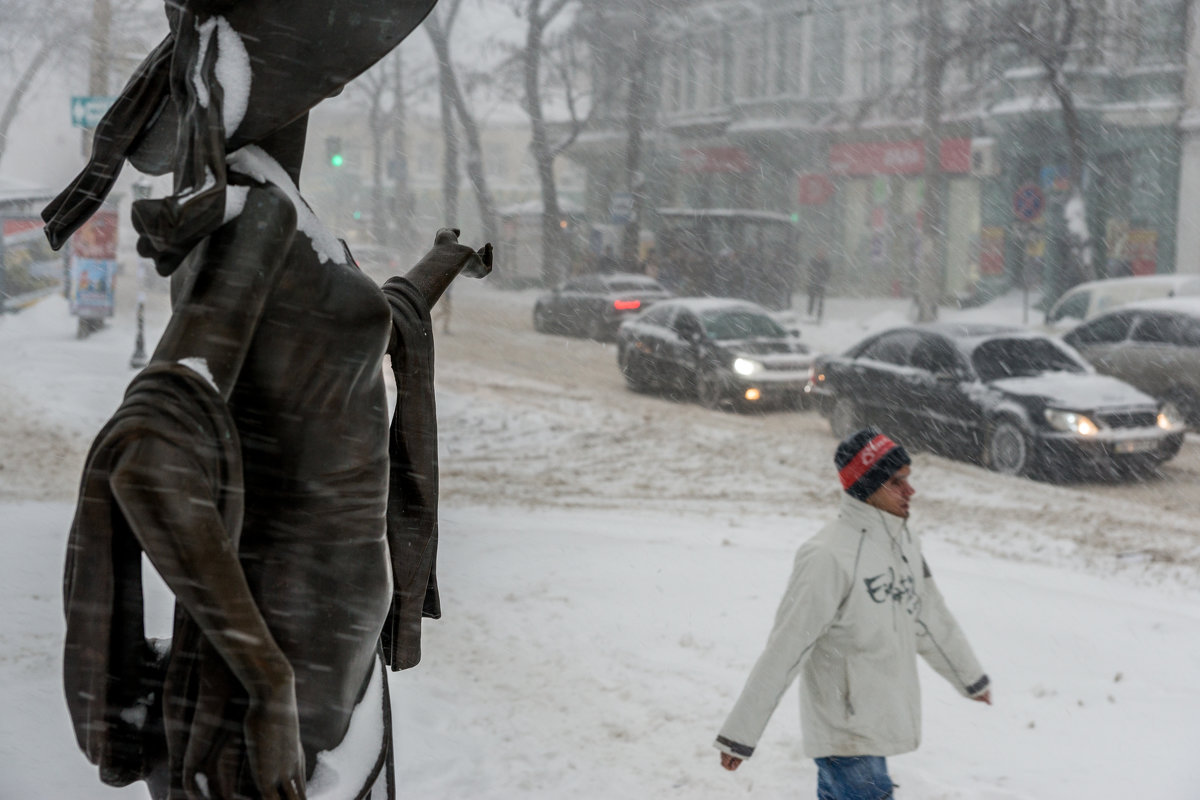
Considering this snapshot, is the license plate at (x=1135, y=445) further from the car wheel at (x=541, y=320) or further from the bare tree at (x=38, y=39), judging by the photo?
the bare tree at (x=38, y=39)

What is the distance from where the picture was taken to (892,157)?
31562 millimetres

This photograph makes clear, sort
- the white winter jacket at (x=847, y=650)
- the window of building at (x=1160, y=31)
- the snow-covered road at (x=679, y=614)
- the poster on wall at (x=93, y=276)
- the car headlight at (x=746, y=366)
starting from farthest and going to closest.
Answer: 1. the window of building at (x=1160, y=31)
2. the poster on wall at (x=93, y=276)
3. the car headlight at (x=746, y=366)
4. the snow-covered road at (x=679, y=614)
5. the white winter jacket at (x=847, y=650)

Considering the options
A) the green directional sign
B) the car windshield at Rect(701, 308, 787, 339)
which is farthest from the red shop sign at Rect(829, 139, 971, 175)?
the green directional sign

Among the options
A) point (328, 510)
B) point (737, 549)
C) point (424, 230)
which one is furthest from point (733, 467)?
point (424, 230)

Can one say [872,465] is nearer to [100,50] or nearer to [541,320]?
[100,50]

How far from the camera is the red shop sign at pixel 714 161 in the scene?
36.6 m

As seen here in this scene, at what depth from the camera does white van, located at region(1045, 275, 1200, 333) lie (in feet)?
57.7

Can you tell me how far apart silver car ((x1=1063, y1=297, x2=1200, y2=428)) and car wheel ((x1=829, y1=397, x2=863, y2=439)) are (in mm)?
3708

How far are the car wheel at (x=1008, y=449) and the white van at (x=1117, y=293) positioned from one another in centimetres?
664

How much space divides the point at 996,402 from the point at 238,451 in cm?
1100

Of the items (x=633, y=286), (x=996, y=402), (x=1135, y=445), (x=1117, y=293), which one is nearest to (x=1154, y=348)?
(x=1135, y=445)

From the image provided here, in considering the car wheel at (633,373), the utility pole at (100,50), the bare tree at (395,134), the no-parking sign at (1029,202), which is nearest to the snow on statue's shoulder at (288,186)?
the car wheel at (633,373)

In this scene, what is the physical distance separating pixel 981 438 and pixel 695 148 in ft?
91.0

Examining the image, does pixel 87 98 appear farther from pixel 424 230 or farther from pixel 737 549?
pixel 424 230
